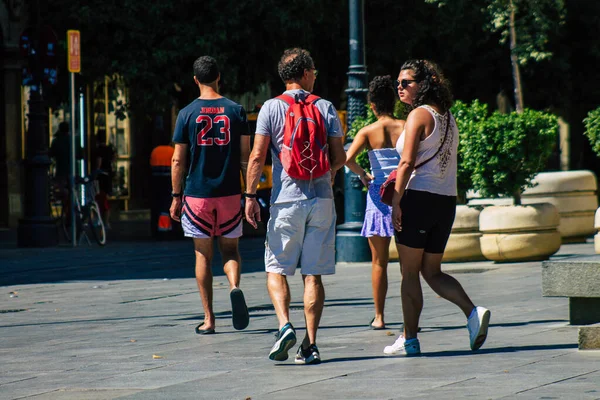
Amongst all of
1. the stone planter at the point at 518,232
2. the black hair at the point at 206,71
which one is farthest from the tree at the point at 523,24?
the black hair at the point at 206,71

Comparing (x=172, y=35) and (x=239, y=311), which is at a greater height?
(x=172, y=35)

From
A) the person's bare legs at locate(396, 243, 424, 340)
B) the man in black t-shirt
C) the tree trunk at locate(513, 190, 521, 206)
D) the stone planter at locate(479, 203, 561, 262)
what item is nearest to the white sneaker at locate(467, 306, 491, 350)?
the person's bare legs at locate(396, 243, 424, 340)

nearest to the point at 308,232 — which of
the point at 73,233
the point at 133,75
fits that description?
the point at 73,233

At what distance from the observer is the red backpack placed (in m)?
7.55

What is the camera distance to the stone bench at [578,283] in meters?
8.05

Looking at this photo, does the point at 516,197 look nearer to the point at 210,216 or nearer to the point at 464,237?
the point at 464,237

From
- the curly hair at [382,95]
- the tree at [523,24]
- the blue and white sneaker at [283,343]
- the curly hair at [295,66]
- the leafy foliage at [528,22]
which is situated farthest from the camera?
the tree at [523,24]

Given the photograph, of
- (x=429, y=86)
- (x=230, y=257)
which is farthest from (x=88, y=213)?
(x=429, y=86)

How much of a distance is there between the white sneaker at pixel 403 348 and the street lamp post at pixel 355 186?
23.0ft

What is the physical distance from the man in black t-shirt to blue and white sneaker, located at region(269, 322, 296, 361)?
158 centimetres

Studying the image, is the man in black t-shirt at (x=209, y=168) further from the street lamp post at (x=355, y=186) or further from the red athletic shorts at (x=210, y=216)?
the street lamp post at (x=355, y=186)

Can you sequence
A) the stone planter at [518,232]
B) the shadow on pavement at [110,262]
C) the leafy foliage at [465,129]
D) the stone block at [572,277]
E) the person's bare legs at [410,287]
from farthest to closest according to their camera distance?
the leafy foliage at [465,129] < the shadow on pavement at [110,262] < the stone planter at [518,232] < the stone block at [572,277] < the person's bare legs at [410,287]

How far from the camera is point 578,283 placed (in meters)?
8.12

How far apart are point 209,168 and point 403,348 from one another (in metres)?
2.09
